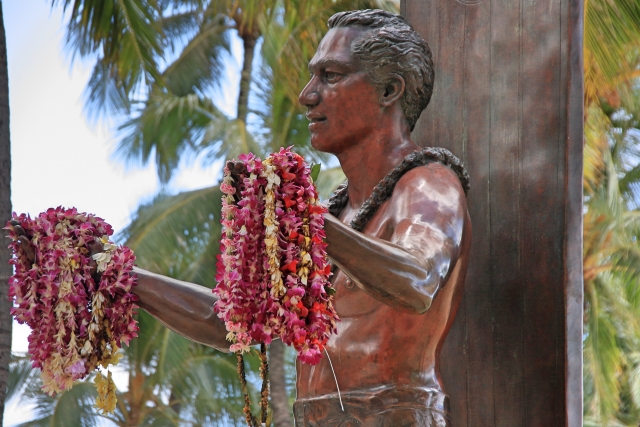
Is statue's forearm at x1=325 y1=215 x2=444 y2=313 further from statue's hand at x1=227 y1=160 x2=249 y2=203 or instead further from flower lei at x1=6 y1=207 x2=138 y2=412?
flower lei at x1=6 y1=207 x2=138 y2=412

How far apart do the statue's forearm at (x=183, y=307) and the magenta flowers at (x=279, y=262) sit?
3.09 feet

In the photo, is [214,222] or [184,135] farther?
[184,135]

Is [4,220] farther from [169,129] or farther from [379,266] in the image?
[169,129]

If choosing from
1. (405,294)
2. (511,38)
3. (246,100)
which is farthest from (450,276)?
(246,100)

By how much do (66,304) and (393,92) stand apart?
1353 mm

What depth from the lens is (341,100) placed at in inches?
168

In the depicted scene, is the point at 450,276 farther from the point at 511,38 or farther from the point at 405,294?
the point at 511,38

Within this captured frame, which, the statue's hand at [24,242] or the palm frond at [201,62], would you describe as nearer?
the statue's hand at [24,242]

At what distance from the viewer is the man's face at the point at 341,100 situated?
4.27 meters

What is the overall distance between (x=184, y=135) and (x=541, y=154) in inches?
646

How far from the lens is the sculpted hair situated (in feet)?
14.1

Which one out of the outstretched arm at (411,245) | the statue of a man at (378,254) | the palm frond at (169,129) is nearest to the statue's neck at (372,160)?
the statue of a man at (378,254)

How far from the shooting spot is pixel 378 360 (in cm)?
395

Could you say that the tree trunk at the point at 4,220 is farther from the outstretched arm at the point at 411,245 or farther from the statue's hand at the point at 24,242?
the outstretched arm at the point at 411,245
